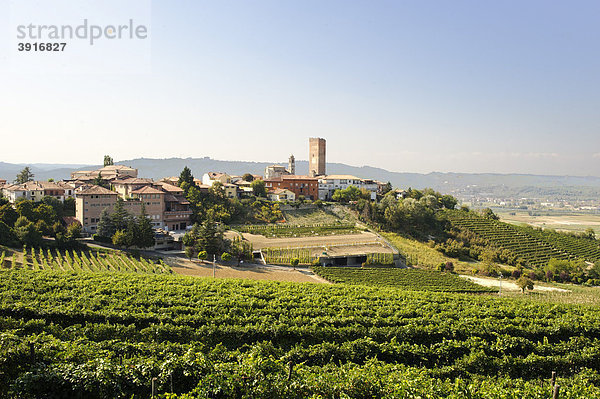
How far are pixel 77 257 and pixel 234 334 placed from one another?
81.5 feet

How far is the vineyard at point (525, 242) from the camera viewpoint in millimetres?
51156

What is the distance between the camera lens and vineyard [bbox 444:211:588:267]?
51156mm

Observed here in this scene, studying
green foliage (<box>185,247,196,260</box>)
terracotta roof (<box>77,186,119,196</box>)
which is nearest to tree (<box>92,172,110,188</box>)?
terracotta roof (<box>77,186,119,196</box>)

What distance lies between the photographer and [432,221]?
60.1 m

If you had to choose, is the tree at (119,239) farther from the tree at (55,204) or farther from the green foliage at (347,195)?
the green foliage at (347,195)

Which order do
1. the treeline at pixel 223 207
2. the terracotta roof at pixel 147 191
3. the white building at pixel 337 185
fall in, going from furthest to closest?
the white building at pixel 337 185 < the treeline at pixel 223 207 < the terracotta roof at pixel 147 191

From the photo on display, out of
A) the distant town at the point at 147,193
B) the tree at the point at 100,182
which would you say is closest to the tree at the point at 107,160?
the distant town at the point at 147,193

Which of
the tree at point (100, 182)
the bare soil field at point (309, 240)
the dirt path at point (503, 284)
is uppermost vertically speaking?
the tree at point (100, 182)

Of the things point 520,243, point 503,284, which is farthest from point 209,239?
point 520,243

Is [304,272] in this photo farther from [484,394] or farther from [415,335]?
[484,394]

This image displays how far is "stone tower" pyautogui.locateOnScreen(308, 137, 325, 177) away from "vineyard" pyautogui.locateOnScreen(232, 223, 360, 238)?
137 ft

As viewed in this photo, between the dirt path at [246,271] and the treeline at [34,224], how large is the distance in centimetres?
995

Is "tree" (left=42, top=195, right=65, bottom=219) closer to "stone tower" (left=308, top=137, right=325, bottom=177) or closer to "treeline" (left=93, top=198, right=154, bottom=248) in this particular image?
"treeline" (left=93, top=198, right=154, bottom=248)

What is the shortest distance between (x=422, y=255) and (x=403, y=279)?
12765mm
